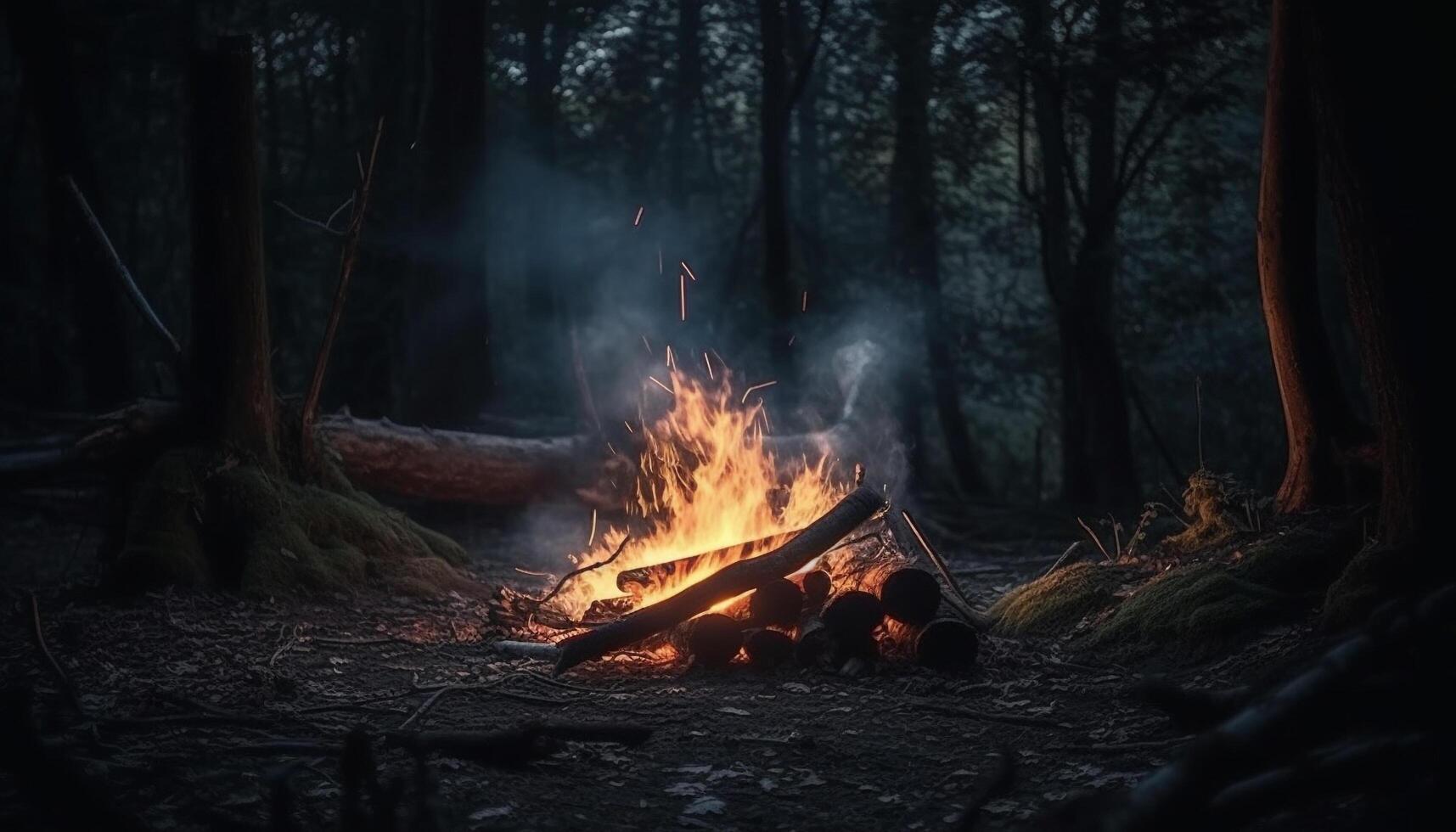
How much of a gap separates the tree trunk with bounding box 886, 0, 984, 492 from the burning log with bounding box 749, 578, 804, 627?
1216cm

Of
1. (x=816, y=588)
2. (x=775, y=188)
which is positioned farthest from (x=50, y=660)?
(x=775, y=188)

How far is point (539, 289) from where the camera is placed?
23281 mm

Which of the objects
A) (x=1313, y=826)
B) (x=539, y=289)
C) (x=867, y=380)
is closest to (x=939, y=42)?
(x=867, y=380)

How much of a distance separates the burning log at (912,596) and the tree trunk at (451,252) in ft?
24.6

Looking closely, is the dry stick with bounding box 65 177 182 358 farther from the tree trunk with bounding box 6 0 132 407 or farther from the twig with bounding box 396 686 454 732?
the tree trunk with bounding box 6 0 132 407

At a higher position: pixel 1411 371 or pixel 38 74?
pixel 38 74

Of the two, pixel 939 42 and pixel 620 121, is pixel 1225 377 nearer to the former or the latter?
pixel 939 42

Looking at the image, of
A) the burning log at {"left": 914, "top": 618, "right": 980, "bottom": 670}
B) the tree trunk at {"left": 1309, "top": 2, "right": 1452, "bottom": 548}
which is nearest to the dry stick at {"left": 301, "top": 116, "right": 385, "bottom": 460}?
the burning log at {"left": 914, "top": 618, "right": 980, "bottom": 670}

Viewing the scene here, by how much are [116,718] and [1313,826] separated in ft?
16.1

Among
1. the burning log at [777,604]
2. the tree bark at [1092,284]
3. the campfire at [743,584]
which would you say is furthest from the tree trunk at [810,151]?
the burning log at [777,604]

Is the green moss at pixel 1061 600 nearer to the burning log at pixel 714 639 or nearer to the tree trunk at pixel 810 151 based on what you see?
the burning log at pixel 714 639

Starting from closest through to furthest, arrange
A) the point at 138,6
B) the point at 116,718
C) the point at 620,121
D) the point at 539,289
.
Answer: the point at 116,718
the point at 138,6
the point at 539,289
the point at 620,121

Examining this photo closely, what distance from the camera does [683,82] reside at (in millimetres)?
23484

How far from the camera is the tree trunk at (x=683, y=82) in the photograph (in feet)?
76.3
